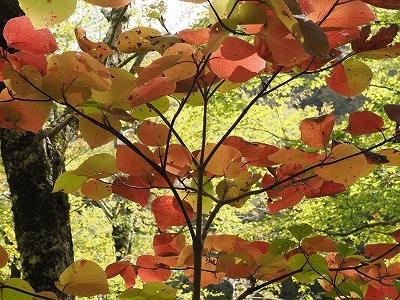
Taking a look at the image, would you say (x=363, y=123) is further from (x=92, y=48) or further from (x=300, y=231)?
(x=92, y=48)

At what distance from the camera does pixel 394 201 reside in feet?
21.1

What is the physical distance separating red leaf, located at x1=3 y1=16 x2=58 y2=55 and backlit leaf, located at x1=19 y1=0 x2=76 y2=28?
6cm

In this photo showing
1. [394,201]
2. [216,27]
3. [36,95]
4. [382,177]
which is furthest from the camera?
[394,201]

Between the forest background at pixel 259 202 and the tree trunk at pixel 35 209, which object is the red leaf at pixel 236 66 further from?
the forest background at pixel 259 202

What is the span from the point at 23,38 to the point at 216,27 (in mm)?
231

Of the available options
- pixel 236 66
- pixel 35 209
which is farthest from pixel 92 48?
pixel 35 209

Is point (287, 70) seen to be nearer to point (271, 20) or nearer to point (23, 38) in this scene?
point (271, 20)

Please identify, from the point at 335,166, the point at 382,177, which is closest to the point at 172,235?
the point at 335,166

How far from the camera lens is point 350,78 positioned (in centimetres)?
60

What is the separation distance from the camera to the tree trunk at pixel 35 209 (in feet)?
4.40

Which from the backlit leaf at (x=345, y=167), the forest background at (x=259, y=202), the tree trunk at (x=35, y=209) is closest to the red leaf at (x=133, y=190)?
the backlit leaf at (x=345, y=167)

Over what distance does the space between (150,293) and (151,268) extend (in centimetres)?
15

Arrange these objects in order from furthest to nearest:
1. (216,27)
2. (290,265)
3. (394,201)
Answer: (394,201) → (290,265) → (216,27)

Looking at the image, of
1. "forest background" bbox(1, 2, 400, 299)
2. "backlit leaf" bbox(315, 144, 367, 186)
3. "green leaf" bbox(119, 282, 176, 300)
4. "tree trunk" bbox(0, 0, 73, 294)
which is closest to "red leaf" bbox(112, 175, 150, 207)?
"green leaf" bbox(119, 282, 176, 300)
